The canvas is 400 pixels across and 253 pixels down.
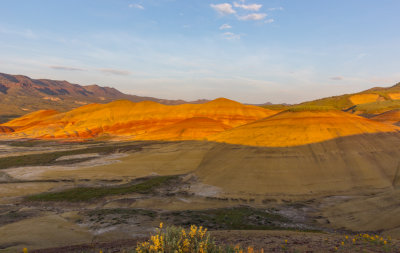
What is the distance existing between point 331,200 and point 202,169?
19748mm

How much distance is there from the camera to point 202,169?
4141 centimetres

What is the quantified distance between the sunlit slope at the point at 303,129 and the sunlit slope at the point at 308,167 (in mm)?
1609

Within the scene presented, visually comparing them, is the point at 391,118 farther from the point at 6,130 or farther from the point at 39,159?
the point at 6,130

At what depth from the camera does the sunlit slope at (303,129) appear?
142 ft

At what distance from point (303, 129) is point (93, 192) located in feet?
120

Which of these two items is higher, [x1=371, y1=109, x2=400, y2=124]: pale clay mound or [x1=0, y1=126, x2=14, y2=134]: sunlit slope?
[x1=371, y1=109, x2=400, y2=124]: pale clay mound

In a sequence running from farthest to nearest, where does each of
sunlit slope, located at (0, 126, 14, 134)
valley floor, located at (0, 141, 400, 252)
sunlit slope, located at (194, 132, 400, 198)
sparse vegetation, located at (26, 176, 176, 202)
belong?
sunlit slope, located at (0, 126, 14, 134)
sunlit slope, located at (194, 132, 400, 198)
sparse vegetation, located at (26, 176, 176, 202)
valley floor, located at (0, 141, 400, 252)

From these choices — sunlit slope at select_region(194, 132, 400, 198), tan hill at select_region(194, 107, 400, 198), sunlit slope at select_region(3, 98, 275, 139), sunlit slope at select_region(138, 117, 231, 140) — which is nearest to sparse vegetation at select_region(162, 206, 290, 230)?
sunlit slope at select_region(194, 132, 400, 198)

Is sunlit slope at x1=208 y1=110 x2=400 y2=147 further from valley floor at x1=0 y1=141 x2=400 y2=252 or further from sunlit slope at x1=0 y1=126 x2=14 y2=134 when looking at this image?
sunlit slope at x1=0 y1=126 x2=14 y2=134

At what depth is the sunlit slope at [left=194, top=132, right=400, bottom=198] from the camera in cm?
3172

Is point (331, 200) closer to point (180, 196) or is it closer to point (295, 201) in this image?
point (295, 201)

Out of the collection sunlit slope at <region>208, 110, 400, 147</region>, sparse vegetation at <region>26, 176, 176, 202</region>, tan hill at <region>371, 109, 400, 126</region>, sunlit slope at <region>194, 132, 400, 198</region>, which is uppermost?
tan hill at <region>371, 109, 400, 126</region>

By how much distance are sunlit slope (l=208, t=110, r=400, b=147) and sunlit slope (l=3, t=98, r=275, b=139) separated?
49803 mm

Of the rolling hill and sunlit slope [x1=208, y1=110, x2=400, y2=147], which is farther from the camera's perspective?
the rolling hill
